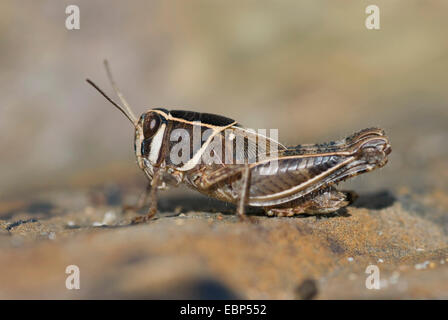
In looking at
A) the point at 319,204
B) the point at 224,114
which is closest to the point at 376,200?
the point at 319,204

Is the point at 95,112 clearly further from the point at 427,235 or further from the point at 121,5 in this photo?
the point at 427,235

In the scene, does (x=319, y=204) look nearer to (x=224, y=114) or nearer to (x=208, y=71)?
(x=224, y=114)

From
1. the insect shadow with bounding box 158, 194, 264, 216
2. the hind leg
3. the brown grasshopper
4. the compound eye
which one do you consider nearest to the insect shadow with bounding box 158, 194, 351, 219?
the insect shadow with bounding box 158, 194, 264, 216

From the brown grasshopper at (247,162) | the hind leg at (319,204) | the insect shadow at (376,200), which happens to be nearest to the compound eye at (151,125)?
the brown grasshopper at (247,162)

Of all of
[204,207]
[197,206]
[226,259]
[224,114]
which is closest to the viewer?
[226,259]

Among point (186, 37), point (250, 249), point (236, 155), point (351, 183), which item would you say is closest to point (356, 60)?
point (186, 37)

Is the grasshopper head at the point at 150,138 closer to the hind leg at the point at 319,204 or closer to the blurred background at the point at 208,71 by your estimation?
the hind leg at the point at 319,204

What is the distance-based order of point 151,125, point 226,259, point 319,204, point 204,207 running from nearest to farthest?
point 226,259 < point 319,204 < point 151,125 < point 204,207
